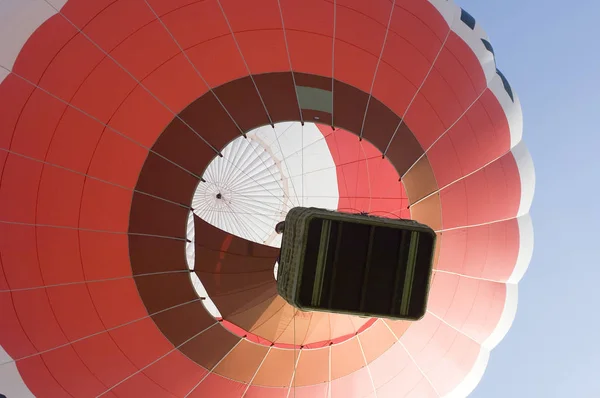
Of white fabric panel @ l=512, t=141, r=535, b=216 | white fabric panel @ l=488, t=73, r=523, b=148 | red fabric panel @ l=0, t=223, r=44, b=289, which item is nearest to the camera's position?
red fabric panel @ l=0, t=223, r=44, b=289

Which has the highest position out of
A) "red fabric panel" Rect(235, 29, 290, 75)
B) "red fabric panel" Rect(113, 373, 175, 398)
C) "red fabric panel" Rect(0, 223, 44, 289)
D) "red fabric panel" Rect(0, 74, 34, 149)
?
"red fabric panel" Rect(235, 29, 290, 75)

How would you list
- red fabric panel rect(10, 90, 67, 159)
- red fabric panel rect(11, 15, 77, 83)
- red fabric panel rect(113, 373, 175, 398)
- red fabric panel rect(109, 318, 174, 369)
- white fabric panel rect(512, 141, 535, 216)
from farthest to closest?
white fabric panel rect(512, 141, 535, 216)
red fabric panel rect(113, 373, 175, 398)
red fabric panel rect(109, 318, 174, 369)
red fabric panel rect(10, 90, 67, 159)
red fabric panel rect(11, 15, 77, 83)

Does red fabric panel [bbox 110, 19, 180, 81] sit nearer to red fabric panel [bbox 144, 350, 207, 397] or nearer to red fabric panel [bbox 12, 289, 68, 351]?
red fabric panel [bbox 12, 289, 68, 351]

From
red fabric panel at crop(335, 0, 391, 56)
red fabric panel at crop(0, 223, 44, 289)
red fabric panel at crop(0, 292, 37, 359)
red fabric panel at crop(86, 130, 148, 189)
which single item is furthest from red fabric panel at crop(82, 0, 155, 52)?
red fabric panel at crop(0, 292, 37, 359)

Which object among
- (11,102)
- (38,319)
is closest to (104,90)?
(11,102)

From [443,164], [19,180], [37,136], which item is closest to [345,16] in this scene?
[443,164]

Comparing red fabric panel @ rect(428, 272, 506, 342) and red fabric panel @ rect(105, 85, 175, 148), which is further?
red fabric panel @ rect(428, 272, 506, 342)

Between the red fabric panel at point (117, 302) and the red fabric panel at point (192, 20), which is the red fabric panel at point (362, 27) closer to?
the red fabric panel at point (192, 20)

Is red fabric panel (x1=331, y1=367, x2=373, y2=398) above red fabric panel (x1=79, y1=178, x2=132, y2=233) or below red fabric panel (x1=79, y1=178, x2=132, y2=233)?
below

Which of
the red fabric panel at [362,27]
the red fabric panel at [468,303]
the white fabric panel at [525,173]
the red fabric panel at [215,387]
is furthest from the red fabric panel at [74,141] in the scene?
the white fabric panel at [525,173]

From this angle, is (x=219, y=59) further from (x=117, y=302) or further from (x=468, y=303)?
(x=468, y=303)
